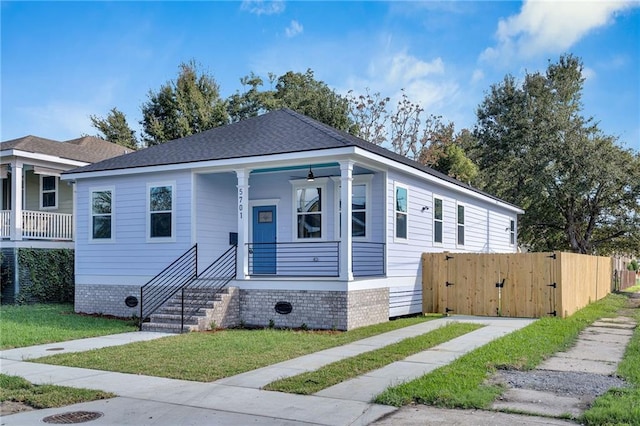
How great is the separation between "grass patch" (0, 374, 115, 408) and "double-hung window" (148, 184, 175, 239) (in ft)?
25.8

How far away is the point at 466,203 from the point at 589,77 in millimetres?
20590

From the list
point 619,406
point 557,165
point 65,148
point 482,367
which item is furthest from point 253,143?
point 557,165

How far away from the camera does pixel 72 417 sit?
605cm

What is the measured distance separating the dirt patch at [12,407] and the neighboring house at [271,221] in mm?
7071

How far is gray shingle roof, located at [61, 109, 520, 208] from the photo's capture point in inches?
530

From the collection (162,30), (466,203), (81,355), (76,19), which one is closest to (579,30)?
(466,203)

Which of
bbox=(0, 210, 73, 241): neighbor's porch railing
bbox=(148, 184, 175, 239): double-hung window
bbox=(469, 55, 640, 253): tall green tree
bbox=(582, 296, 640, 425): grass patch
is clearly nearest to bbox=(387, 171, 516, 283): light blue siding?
bbox=(148, 184, 175, 239): double-hung window

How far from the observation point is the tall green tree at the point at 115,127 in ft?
134

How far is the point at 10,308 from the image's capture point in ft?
54.2

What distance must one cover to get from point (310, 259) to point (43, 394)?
8.89 metres

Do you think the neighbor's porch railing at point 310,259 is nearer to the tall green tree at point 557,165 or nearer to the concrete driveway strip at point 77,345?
the concrete driveway strip at point 77,345

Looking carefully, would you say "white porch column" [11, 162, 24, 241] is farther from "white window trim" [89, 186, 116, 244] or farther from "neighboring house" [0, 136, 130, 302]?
"white window trim" [89, 186, 116, 244]

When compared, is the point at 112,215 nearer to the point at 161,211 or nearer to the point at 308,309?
the point at 161,211

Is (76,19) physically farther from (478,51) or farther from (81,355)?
(478,51)
